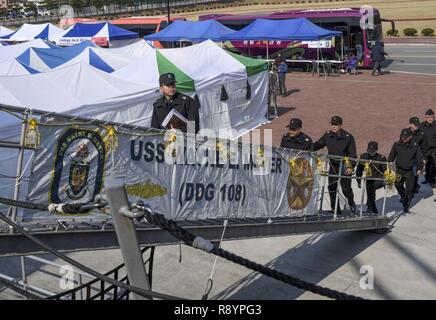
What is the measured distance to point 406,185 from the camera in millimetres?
9602

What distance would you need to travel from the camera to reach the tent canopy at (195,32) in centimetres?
2919

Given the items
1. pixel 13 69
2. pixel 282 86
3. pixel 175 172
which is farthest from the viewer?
pixel 282 86

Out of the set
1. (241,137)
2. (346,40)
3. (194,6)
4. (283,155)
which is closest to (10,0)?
(194,6)

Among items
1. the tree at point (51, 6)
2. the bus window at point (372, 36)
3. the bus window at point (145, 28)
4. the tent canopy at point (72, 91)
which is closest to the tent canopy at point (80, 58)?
the tent canopy at point (72, 91)

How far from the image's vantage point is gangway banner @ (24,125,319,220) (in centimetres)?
438

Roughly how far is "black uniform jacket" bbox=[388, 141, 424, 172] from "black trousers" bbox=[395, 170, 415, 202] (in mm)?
90

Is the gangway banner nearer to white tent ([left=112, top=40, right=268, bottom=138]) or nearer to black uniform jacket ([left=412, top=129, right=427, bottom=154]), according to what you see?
black uniform jacket ([left=412, top=129, right=427, bottom=154])

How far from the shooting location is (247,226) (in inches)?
237

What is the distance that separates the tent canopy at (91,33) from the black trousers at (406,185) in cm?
2542

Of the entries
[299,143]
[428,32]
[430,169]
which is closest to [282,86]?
[430,169]

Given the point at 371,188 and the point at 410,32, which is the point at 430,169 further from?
the point at 410,32

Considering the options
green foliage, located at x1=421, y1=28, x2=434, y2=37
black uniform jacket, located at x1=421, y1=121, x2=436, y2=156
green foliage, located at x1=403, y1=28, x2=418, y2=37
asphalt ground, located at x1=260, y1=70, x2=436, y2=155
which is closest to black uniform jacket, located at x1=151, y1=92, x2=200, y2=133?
black uniform jacket, located at x1=421, y1=121, x2=436, y2=156

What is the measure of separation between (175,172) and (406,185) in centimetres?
576

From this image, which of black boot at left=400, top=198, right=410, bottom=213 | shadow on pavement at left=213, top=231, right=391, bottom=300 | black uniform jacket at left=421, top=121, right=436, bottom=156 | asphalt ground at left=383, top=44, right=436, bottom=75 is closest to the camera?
shadow on pavement at left=213, top=231, right=391, bottom=300
